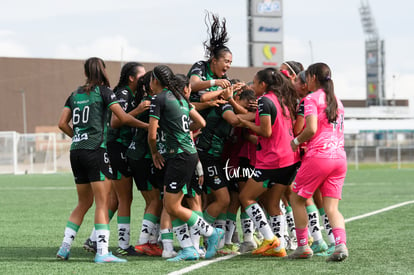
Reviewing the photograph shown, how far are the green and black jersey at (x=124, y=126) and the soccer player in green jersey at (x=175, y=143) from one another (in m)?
0.78

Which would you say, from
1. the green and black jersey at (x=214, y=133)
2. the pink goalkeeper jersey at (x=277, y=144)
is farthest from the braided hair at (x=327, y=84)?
the green and black jersey at (x=214, y=133)

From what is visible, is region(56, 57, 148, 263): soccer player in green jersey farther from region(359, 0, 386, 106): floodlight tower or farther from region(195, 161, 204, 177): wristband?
region(359, 0, 386, 106): floodlight tower

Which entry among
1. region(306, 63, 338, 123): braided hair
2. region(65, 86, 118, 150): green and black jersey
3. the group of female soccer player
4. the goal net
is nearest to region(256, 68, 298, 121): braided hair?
the group of female soccer player

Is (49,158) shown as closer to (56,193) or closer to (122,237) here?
(56,193)

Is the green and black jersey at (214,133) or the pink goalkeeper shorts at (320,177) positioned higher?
the green and black jersey at (214,133)

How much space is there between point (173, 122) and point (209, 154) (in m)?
0.85

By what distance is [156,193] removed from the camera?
27.5 ft

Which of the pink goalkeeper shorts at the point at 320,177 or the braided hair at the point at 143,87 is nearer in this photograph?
the pink goalkeeper shorts at the point at 320,177

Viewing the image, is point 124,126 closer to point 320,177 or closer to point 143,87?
point 143,87

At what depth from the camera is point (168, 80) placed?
24.8 ft

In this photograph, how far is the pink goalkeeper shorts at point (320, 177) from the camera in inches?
287

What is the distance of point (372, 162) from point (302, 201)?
139 feet

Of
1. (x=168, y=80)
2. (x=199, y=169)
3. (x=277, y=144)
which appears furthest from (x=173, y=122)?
(x=277, y=144)

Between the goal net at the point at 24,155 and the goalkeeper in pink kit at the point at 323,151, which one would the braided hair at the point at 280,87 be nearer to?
the goalkeeper in pink kit at the point at 323,151
